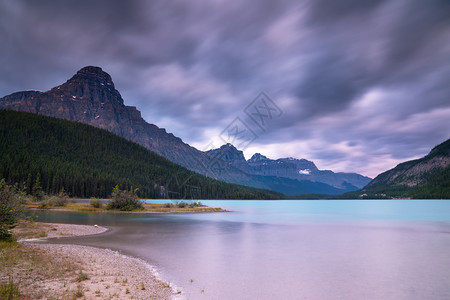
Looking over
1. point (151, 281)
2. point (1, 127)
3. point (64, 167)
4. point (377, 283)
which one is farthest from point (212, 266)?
point (1, 127)

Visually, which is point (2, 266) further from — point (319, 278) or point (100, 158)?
point (100, 158)

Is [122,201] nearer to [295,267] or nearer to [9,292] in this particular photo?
[295,267]

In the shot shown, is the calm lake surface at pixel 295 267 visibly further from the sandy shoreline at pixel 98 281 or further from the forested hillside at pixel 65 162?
the forested hillside at pixel 65 162

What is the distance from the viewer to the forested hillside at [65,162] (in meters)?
117

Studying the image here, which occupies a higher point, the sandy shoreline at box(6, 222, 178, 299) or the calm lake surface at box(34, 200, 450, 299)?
the sandy shoreline at box(6, 222, 178, 299)

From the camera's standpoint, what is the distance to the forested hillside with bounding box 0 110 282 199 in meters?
117

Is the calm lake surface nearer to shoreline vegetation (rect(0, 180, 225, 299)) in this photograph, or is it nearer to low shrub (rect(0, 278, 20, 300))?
shoreline vegetation (rect(0, 180, 225, 299))

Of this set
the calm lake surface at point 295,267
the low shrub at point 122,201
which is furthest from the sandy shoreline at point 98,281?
the low shrub at point 122,201

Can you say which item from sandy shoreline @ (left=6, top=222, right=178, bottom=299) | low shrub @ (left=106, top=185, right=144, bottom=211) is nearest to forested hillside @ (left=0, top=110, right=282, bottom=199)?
low shrub @ (left=106, top=185, right=144, bottom=211)

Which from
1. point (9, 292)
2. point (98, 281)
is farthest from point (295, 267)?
point (9, 292)

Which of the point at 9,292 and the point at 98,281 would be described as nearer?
the point at 9,292

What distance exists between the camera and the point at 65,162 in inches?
5846

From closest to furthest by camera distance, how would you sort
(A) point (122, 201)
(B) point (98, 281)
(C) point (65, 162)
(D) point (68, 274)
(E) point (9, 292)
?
(E) point (9, 292), (B) point (98, 281), (D) point (68, 274), (A) point (122, 201), (C) point (65, 162)

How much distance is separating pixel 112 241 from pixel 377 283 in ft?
73.1
